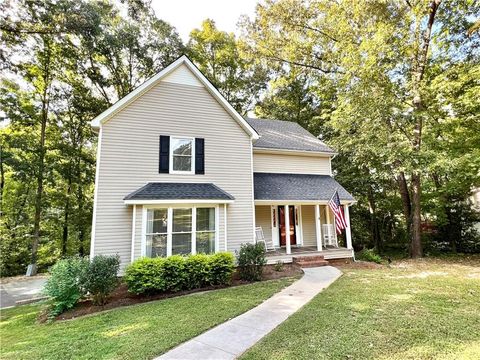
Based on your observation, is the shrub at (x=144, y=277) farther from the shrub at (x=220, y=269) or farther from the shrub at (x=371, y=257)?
the shrub at (x=371, y=257)

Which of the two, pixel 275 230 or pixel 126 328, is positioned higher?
pixel 275 230

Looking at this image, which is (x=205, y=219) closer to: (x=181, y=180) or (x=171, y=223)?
(x=171, y=223)

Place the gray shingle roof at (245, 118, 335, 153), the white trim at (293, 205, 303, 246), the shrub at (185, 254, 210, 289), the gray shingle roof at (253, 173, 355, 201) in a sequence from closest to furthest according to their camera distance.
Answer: the shrub at (185, 254, 210, 289)
the gray shingle roof at (253, 173, 355, 201)
the white trim at (293, 205, 303, 246)
the gray shingle roof at (245, 118, 335, 153)

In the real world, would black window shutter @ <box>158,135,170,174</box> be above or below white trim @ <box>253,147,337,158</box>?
below

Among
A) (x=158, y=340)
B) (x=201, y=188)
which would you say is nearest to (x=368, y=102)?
(x=201, y=188)

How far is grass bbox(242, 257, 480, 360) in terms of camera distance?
3863 millimetres

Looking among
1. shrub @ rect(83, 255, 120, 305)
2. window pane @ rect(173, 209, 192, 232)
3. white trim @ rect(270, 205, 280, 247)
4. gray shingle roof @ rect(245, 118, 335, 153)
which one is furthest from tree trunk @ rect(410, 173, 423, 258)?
shrub @ rect(83, 255, 120, 305)

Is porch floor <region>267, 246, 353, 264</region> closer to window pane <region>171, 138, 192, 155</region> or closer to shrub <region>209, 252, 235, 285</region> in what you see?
shrub <region>209, 252, 235, 285</region>

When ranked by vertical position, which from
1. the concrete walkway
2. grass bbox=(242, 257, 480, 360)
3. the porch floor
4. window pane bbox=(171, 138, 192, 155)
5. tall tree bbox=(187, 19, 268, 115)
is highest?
tall tree bbox=(187, 19, 268, 115)

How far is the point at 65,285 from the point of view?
6574 mm

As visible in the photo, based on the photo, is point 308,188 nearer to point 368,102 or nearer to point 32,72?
point 368,102

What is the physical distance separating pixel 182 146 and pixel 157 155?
1089 millimetres

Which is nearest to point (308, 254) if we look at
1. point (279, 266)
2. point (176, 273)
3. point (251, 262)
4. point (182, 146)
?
point (279, 266)

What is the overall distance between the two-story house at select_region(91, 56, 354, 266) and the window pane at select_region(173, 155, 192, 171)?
0.04 metres
